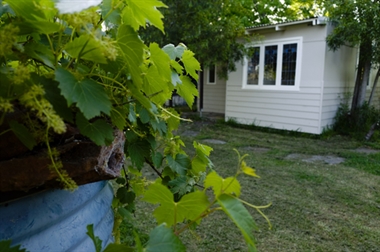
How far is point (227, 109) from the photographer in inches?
405

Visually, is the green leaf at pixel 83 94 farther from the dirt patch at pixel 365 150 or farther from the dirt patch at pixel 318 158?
the dirt patch at pixel 365 150

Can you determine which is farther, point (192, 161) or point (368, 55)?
point (368, 55)

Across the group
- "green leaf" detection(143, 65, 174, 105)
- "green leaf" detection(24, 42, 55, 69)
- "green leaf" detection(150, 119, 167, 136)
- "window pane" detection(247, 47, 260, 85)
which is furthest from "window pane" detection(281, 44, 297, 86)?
"green leaf" detection(24, 42, 55, 69)

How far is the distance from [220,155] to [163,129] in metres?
5.21

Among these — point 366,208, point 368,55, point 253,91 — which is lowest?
point 366,208

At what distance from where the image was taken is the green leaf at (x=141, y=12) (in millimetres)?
480

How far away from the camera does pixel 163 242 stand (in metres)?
0.43

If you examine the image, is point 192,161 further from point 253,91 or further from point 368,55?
point 253,91

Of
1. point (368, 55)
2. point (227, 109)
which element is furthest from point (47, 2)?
point (227, 109)

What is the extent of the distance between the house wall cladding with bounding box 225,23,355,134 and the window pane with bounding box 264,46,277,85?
0.24 m

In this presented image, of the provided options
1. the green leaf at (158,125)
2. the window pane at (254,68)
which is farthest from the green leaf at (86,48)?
the window pane at (254,68)

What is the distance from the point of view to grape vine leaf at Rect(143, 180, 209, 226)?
48 centimetres

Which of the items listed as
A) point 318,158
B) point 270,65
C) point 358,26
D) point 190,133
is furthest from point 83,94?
point 270,65

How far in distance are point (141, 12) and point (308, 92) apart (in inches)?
330
